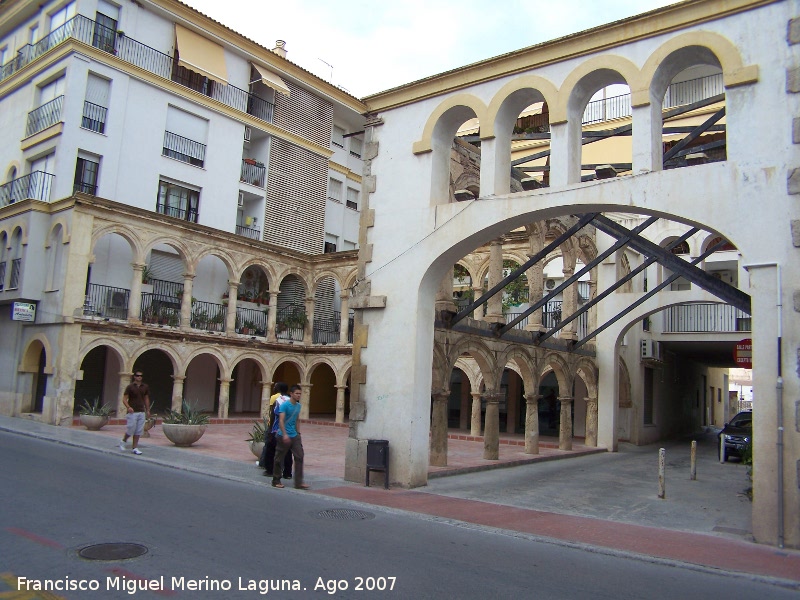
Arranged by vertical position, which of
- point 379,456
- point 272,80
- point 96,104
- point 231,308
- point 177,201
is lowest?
point 379,456

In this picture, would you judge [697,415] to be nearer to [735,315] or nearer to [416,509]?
[735,315]

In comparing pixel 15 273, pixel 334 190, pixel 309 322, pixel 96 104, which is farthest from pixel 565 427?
pixel 96 104

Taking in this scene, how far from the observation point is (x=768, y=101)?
814 cm

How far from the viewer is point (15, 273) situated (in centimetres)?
2167

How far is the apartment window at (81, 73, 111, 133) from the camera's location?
2297 cm

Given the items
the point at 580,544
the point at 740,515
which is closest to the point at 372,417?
the point at 580,544

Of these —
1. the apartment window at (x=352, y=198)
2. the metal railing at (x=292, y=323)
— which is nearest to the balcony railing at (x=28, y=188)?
the metal railing at (x=292, y=323)

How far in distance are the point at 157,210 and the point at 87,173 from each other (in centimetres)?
282

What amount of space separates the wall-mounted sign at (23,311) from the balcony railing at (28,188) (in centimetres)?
390

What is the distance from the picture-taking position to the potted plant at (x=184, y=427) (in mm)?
15309

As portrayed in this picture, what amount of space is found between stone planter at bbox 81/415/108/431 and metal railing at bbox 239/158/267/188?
13113mm

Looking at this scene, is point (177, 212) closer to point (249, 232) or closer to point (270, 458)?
point (249, 232)

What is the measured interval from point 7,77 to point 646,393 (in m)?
28.2

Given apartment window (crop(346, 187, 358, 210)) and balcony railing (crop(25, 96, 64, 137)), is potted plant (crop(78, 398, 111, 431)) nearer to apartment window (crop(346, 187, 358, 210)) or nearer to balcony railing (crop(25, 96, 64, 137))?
balcony railing (crop(25, 96, 64, 137))
